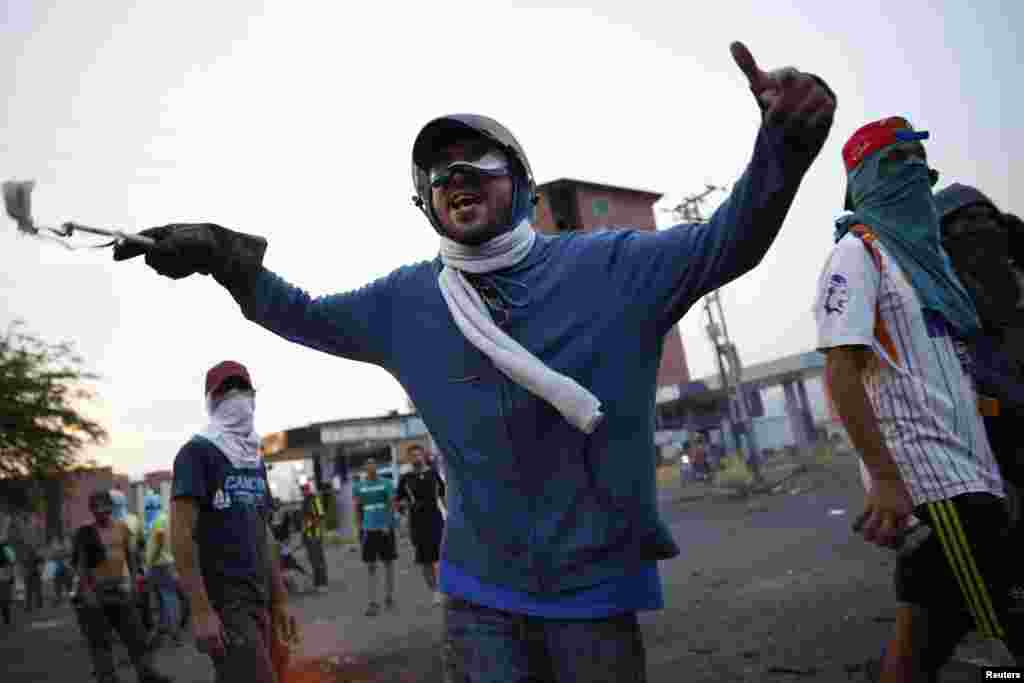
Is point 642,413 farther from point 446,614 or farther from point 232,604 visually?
point 232,604

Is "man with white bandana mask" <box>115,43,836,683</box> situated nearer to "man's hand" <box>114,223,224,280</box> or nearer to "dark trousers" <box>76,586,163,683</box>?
"man's hand" <box>114,223,224,280</box>

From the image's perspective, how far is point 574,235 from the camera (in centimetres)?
239

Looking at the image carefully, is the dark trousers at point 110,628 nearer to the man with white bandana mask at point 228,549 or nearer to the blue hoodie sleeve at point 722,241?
the man with white bandana mask at point 228,549

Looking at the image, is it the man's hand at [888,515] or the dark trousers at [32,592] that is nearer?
the man's hand at [888,515]

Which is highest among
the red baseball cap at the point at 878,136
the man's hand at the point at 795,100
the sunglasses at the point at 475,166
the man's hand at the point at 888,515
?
the red baseball cap at the point at 878,136

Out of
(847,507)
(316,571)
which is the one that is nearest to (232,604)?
(316,571)

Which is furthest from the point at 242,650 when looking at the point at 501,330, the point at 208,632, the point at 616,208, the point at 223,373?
the point at 616,208

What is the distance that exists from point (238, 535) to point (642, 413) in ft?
9.18

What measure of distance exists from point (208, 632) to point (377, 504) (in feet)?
23.9

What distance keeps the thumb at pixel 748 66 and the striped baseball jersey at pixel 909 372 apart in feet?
3.86

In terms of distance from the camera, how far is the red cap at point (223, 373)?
4.67 m

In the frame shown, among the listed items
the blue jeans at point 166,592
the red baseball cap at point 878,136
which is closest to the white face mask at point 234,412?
the red baseball cap at point 878,136

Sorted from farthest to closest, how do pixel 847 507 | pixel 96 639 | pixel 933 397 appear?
1. pixel 847 507
2. pixel 96 639
3. pixel 933 397

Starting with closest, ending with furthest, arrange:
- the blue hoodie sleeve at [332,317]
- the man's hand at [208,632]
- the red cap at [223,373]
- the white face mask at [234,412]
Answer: the blue hoodie sleeve at [332,317] → the man's hand at [208,632] → the white face mask at [234,412] → the red cap at [223,373]
